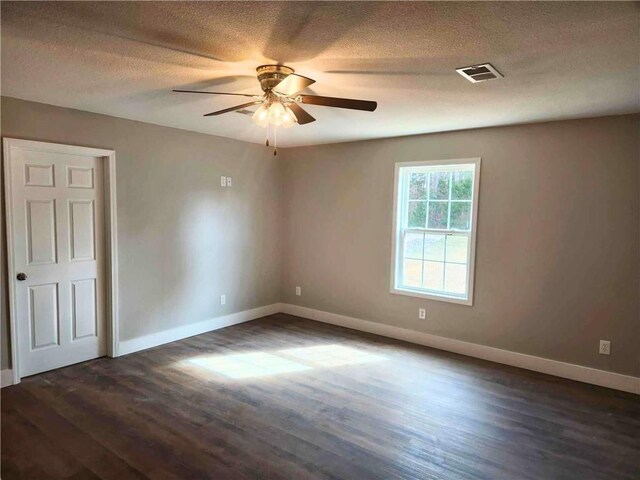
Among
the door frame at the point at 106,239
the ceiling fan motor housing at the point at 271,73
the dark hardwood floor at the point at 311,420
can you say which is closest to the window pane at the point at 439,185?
the dark hardwood floor at the point at 311,420

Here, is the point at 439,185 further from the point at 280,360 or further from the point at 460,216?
the point at 280,360

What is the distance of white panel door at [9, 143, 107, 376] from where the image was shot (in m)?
3.39

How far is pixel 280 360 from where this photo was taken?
403 centimetres

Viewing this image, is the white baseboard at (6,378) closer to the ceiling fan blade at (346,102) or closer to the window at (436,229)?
the ceiling fan blade at (346,102)

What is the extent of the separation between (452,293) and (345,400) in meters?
1.90

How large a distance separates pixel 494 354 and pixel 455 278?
872 millimetres

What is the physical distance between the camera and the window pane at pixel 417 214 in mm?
4598

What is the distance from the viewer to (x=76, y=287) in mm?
3791

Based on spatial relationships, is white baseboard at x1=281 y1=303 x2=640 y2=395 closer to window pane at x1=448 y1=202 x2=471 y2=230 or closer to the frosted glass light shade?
window pane at x1=448 y1=202 x2=471 y2=230

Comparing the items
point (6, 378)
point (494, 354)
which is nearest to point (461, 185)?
point (494, 354)

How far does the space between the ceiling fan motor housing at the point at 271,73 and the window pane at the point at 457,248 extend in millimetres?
2721

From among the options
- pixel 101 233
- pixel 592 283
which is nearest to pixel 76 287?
Answer: pixel 101 233

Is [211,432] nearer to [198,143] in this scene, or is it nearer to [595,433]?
[595,433]

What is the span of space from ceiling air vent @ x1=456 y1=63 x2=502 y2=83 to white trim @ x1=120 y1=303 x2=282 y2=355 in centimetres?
391
